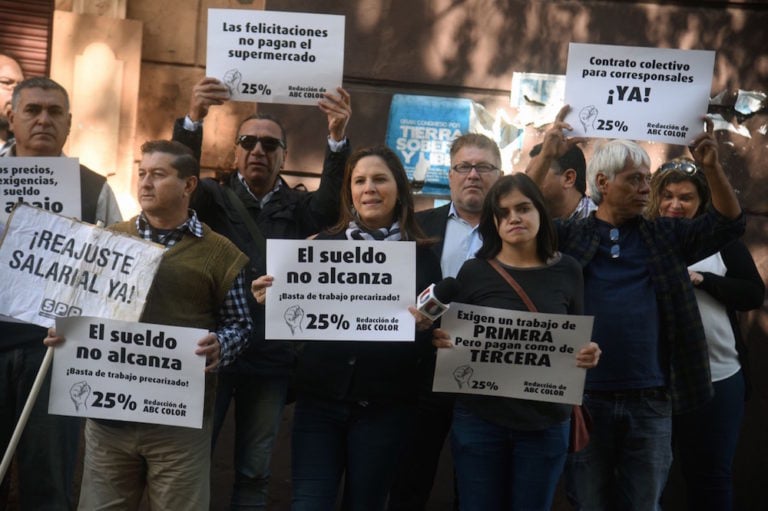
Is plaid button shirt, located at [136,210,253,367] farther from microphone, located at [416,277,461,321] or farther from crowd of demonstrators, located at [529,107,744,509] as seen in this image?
crowd of demonstrators, located at [529,107,744,509]

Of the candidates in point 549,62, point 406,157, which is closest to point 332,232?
point 406,157

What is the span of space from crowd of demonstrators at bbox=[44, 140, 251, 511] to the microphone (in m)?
0.82

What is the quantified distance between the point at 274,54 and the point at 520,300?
1794 mm

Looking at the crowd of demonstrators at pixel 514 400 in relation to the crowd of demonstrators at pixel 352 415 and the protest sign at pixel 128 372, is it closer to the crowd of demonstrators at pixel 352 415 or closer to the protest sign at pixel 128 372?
the crowd of demonstrators at pixel 352 415

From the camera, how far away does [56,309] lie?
5.00 metres

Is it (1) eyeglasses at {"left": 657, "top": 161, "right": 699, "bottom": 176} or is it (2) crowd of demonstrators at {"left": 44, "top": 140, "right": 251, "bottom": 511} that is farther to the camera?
(1) eyeglasses at {"left": 657, "top": 161, "right": 699, "bottom": 176}

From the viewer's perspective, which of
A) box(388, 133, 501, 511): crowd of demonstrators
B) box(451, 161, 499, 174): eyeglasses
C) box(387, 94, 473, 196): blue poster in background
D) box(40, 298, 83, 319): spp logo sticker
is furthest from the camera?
box(387, 94, 473, 196): blue poster in background

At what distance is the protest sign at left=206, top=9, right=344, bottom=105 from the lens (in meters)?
5.77

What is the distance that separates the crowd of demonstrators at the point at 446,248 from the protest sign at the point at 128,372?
4.18 feet

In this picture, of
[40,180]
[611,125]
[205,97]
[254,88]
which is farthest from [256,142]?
[611,125]

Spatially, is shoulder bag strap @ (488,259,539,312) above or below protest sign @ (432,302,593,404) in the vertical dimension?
above

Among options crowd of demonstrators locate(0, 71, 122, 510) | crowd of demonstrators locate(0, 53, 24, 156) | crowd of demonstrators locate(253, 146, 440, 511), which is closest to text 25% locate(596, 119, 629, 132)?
crowd of demonstrators locate(253, 146, 440, 511)

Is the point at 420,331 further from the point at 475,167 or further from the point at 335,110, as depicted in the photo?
the point at 335,110

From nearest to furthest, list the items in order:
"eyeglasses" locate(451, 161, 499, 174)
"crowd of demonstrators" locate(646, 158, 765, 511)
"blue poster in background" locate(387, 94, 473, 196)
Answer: "eyeglasses" locate(451, 161, 499, 174), "crowd of demonstrators" locate(646, 158, 765, 511), "blue poster in background" locate(387, 94, 473, 196)
